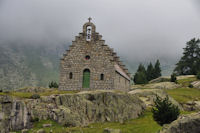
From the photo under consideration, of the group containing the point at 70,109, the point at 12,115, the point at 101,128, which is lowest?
the point at 101,128

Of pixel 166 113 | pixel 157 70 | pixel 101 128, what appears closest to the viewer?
pixel 166 113

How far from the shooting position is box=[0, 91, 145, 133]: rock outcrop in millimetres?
21266

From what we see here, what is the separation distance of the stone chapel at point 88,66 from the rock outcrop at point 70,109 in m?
8.39

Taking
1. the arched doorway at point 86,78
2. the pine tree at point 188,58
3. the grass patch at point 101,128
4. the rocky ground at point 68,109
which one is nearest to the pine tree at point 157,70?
the pine tree at point 188,58

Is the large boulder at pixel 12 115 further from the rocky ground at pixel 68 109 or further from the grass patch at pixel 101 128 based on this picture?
the grass patch at pixel 101 128

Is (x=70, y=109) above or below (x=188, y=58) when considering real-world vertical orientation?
below

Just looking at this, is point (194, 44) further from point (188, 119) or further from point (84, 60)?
point (188, 119)

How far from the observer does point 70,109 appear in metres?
23.7

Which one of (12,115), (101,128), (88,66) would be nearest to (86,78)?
(88,66)

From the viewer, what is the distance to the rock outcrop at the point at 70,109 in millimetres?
21266

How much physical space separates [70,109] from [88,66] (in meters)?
13.1

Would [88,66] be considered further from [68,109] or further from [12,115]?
[12,115]

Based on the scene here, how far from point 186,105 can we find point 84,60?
846 inches

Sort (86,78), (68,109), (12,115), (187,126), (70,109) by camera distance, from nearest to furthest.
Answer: (187,126), (12,115), (68,109), (70,109), (86,78)
